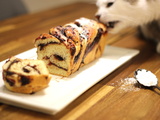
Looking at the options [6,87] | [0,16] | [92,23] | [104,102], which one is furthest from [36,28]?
[104,102]

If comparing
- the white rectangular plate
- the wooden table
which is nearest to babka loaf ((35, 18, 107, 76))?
the white rectangular plate

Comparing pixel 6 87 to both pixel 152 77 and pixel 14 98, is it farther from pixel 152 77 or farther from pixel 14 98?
pixel 152 77

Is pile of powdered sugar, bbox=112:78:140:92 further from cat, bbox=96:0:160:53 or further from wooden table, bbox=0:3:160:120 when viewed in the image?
cat, bbox=96:0:160:53

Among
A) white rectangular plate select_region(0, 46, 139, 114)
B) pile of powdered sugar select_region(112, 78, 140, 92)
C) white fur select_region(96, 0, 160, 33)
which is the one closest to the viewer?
white rectangular plate select_region(0, 46, 139, 114)

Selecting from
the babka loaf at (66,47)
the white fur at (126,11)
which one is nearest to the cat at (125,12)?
the white fur at (126,11)

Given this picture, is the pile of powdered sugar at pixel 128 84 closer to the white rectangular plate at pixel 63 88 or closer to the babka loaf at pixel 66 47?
the white rectangular plate at pixel 63 88

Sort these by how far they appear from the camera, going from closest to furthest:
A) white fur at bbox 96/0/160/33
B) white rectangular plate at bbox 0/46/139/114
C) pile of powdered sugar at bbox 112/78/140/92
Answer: white rectangular plate at bbox 0/46/139/114 < pile of powdered sugar at bbox 112/78/140/92 < white fur at bbox 96/0/160/33
